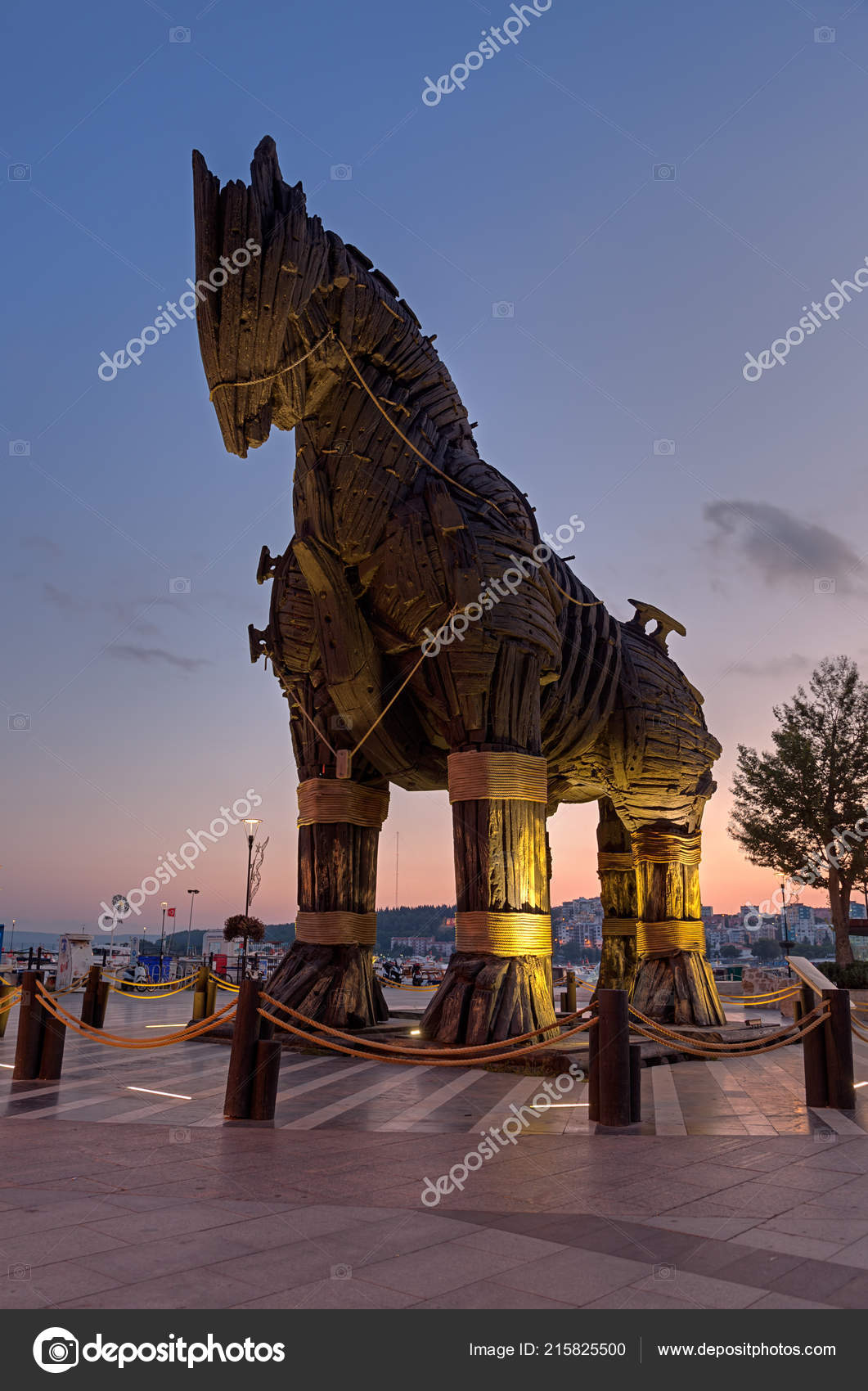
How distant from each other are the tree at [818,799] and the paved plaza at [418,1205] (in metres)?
18.6

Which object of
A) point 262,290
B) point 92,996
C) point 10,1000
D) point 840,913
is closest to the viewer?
point 262,290

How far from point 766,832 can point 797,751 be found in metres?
2.17

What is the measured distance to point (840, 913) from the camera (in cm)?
2370

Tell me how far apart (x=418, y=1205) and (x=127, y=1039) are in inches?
153

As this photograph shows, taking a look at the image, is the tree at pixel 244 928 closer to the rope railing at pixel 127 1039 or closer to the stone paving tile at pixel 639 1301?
the rope railing at pixel 127 1039

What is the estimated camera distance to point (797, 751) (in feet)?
81.3

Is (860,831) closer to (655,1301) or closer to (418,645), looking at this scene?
(418,645)

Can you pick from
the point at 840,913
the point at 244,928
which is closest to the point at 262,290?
the point at 244,928

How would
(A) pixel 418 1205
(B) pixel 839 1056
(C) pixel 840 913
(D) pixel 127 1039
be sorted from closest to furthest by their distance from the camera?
1. (A) pixel 418 1205
2. (B) pixel 839 1056
3. (D) pixel 127 1039
4. (C) pixel 840 913

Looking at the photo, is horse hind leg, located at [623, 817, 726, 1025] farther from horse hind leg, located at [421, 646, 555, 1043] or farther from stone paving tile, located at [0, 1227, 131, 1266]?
stone paving tile, located at [0, 1227, 131, 1266]

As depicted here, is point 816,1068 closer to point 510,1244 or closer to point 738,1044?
point 738,1044

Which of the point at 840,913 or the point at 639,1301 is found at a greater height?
the point at 840,913

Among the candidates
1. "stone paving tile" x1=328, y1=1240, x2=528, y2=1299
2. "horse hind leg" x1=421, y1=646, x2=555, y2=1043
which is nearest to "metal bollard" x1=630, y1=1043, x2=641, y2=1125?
"horse hind leg" x1=421, y1=646, x2=555, y2=1043
